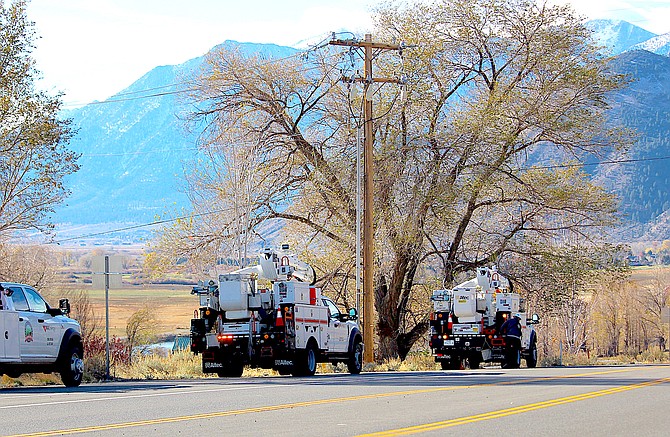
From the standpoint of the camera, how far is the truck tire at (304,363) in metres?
24.8

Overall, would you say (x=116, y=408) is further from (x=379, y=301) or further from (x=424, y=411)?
(x=379, y=301)

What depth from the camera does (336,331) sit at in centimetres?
2697

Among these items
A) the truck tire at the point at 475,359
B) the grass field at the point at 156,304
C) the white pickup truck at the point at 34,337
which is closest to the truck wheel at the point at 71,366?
the white pickup truck at the point at 34,337

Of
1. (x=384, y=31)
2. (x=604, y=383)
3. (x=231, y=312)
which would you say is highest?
(x=384, y=31)

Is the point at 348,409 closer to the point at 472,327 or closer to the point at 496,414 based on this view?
the point at 496,414

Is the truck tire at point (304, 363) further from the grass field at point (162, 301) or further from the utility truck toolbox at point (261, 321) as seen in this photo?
the grass field at point (162, 301)

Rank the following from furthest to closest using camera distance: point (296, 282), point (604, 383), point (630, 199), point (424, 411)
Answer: point (630, 199)
point (296, 282)
point (604, 383)
point (424, 411)

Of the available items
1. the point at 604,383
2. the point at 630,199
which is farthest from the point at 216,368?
the point at 630,199

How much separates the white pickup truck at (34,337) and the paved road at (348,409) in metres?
→ 1.16

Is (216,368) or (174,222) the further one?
(174,222)

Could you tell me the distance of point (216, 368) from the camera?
25297mm

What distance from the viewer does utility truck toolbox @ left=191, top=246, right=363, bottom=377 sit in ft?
80.2

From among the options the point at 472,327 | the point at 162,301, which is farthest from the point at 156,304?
the point at 472,327

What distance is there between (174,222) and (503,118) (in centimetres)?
1342
